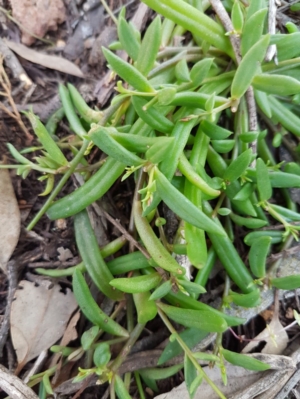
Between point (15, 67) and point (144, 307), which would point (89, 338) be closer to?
point (144, 307)

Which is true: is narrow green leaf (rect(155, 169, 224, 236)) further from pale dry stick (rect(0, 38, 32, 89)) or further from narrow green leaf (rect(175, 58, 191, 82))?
pale dry stick (rect(0, 38, 32, 89))

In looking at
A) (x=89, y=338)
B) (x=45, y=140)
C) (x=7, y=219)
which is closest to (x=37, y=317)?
(x=89, y=338)

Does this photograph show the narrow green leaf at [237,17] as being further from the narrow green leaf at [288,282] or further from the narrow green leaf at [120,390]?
the narrow green leaf at [120,390]

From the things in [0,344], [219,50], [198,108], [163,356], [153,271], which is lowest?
[0,344]

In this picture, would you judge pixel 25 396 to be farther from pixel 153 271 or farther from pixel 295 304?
pixel 295 304

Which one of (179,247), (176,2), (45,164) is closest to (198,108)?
(176,2)

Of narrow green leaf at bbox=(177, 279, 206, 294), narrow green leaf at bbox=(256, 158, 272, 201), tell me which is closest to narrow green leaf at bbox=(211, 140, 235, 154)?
narrow green leaf at bbox=(256, 158, 272, 201)

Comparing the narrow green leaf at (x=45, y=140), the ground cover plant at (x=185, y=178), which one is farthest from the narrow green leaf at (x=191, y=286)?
the narrow green leaf at (x=45, y=140)

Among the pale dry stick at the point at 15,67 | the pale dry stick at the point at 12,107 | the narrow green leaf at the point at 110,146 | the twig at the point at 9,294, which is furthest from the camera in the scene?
the pale dry stick at the point at 15,67
